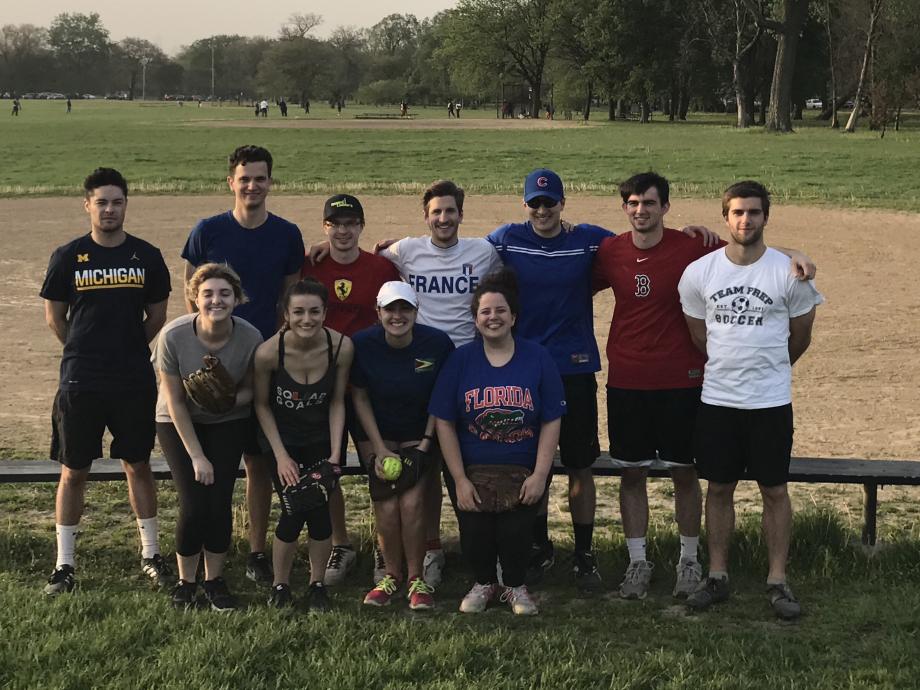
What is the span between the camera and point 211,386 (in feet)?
15.7

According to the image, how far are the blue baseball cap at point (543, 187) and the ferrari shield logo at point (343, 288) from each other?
101 cm

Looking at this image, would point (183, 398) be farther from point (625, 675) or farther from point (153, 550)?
point (625, 675)

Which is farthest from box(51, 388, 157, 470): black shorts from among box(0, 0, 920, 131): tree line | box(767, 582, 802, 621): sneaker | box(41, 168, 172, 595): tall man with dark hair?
box(0, 0, 920, 131): tree line

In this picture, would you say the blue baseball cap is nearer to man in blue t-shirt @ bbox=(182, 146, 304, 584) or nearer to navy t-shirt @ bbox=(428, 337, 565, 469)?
navy t-shirt @ bbox=(428, 337, 565, 469)

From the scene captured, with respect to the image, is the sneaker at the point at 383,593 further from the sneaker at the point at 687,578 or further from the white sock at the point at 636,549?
the sneaker at the point at 687,578

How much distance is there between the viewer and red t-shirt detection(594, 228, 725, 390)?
16.9ft

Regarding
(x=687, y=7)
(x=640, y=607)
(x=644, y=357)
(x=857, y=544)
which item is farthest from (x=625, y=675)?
(x=687, y=7)

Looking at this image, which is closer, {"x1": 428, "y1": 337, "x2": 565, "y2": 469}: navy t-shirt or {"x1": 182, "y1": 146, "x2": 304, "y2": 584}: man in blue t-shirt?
{"x1": 428, "y1": 337, "x2": 565, "y2": 469}: navy t-shirt

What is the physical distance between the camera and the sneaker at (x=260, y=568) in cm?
525

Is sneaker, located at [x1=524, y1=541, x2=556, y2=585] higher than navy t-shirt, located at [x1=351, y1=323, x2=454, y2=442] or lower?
lower

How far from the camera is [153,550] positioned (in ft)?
17.4

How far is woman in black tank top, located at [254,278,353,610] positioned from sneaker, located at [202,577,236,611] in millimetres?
195

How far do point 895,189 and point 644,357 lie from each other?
66.9 feet

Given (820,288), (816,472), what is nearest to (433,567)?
(816,472)
